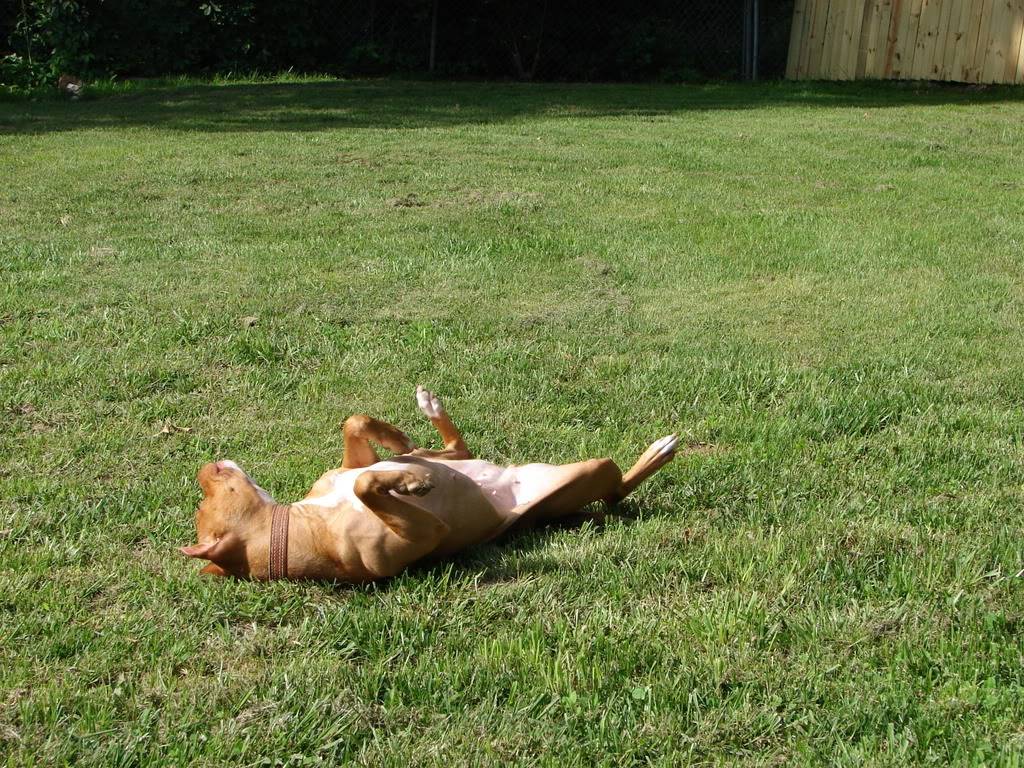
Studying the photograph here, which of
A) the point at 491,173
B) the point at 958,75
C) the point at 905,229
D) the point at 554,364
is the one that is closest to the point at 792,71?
the point at 958,75

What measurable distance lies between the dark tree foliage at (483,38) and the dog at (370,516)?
16253 mm

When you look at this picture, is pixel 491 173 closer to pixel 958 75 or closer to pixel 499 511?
pixel 499 511

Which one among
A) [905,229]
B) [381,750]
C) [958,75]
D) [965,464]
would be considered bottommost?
[381,750]

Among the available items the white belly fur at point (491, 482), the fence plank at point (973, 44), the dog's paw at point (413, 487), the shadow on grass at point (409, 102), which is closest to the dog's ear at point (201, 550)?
the white belly fur at point (491, 482)

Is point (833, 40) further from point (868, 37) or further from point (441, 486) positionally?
point (441, 486)

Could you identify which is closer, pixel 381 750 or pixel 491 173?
pixel 381 750

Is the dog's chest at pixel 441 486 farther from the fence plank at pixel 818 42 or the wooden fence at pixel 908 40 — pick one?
the fence plank at pixel 818 42

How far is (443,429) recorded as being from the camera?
3.71 meters

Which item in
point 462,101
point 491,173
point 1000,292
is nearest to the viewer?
point 1000,292

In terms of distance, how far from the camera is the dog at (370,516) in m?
2.99

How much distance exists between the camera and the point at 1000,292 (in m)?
5.95

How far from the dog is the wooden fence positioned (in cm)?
1443

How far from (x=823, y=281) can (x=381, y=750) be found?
14.7 ft

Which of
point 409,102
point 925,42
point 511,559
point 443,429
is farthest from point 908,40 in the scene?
point 511,559
